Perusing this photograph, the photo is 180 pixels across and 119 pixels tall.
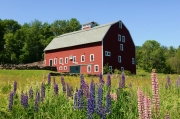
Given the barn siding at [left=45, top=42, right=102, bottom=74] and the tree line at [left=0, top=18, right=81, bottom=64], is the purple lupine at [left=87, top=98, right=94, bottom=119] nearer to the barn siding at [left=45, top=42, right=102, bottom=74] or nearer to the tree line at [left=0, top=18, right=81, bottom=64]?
the barn siding at [left=45, top=42, right=102, bottom=74]

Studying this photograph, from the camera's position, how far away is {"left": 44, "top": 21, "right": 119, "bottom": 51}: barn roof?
1645 inches

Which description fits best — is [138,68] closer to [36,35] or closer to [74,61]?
[36,35]

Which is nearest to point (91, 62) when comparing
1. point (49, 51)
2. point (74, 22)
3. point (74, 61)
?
point (74, 61)

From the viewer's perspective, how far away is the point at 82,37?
150 feet

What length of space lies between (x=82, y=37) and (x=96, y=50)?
20.4 feet

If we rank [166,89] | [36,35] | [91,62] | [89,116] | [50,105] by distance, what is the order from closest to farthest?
[89,116], [50,105], [166,89], [91,62], [36,35]

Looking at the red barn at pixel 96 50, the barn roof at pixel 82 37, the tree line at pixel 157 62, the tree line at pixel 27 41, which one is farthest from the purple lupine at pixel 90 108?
the tree line at pixel 157 62

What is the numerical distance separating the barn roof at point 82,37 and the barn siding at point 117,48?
1.22 meters

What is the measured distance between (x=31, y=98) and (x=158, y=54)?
8050cm

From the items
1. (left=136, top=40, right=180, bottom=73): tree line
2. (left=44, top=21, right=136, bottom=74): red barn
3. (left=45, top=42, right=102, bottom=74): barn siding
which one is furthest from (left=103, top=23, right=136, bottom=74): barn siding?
(left=136, top=40, right=180, bottom=73): tree line

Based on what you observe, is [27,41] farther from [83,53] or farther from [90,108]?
[90,108]

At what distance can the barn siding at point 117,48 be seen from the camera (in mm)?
41319

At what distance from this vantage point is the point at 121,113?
472cm

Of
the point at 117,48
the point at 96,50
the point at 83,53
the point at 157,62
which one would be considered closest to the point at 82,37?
the point at 83,53
